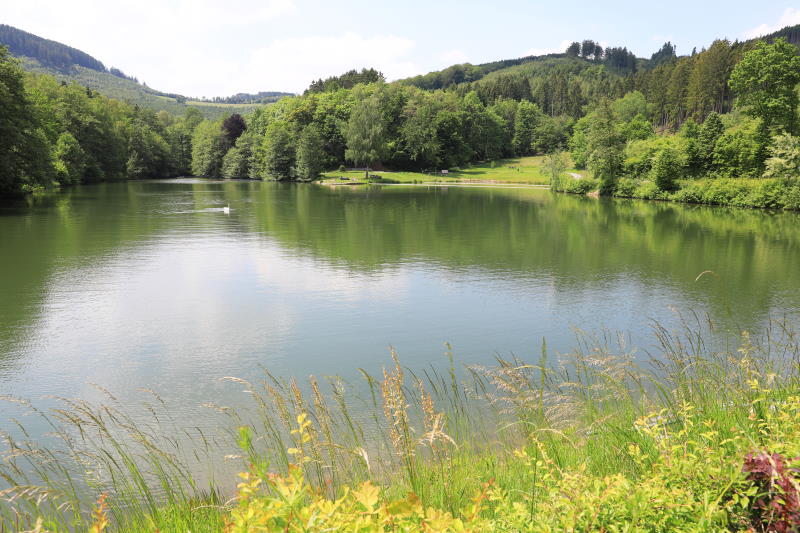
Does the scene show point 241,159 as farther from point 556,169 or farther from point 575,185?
point 575,185

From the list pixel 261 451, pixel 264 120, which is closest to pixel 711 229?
pixel 261 451

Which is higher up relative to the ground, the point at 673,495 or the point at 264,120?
the point at 264,120

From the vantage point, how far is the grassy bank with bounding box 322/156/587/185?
3355 inches

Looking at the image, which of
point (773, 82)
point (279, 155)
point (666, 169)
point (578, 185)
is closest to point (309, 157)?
point (279, 155)

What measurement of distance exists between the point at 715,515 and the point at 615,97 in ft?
465

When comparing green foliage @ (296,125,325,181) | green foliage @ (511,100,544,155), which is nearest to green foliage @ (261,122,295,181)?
green foliage @ (296,125,325,181)

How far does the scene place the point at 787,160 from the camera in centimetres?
4172

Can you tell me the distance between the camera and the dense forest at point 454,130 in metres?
47.5

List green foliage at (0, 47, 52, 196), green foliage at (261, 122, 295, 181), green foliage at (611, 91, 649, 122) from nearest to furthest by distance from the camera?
green foliage at (0, 47, 52, 196) → green foliage at (261, 122, 295, 181) → green foliage at (611, 91, 649, 122)

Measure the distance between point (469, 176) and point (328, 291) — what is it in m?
80.3

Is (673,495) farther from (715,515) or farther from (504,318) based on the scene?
(504,318)

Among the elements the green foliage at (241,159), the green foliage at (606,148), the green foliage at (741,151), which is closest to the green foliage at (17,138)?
the green foliage at (606,148)

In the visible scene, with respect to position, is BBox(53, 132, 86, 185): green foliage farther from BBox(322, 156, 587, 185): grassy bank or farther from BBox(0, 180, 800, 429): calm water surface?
BBox(0, 180, 800, 429): calm water surface

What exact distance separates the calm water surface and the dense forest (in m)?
17.9
